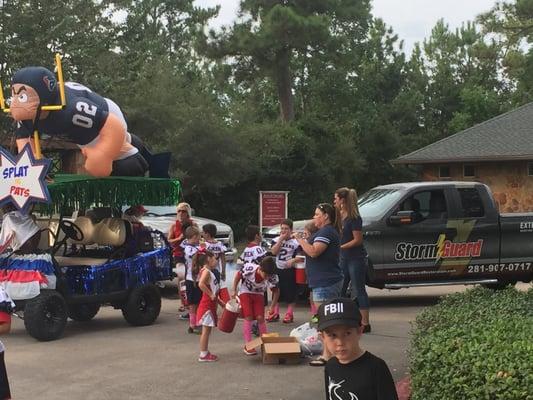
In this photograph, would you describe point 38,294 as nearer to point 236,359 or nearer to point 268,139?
point 236,359

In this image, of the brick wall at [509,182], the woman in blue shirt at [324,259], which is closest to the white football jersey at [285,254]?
the woman in blue shirt at [324,259]

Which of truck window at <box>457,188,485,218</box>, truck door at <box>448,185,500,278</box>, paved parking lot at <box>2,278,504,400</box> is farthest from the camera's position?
truck window at <box>457,188,485,218</box>

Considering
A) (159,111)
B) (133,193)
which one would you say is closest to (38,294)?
(133,193)

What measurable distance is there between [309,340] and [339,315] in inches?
206

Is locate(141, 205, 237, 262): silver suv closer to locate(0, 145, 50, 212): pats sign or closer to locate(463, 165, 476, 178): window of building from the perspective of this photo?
locate(0, 145, 50, 212): pats sign

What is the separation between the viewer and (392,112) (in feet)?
145

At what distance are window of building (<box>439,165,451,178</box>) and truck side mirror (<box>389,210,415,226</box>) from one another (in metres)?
18.4

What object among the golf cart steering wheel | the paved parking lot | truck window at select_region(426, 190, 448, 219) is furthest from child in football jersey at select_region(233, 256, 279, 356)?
truck window at select_region(426, 190, 448, 219)

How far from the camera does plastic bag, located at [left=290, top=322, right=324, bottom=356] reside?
8.41m

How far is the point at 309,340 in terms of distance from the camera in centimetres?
845

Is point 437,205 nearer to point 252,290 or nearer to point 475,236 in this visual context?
point 475,236

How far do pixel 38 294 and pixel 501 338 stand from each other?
612 cm

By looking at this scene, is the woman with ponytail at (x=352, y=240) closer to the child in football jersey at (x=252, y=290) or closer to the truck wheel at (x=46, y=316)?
the child in football jersey at (x=252, y=290)

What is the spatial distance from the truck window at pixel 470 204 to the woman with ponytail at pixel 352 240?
3.83 m
